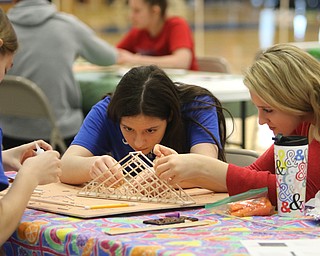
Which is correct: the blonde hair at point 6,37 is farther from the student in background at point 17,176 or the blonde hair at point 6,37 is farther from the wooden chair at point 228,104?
the wooden chair at point 228,104

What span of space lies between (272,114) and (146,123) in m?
0.48

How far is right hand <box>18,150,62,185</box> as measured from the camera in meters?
1.97

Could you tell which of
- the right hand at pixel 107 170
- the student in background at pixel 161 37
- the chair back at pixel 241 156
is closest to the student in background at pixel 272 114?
the right hand at pixel 107 170

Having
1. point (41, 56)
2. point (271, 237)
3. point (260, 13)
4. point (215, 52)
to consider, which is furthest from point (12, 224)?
point (260, 13)

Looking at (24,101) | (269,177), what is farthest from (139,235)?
(24,101)

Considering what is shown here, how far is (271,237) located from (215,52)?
1027 cm

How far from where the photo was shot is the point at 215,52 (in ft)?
39.0

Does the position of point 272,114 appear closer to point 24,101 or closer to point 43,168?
point 43,168

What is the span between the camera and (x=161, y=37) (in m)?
5.65

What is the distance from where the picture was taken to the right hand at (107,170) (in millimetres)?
2199

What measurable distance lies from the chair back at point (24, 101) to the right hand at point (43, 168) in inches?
83.0

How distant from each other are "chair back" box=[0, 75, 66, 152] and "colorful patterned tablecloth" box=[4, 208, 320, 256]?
7.13 ft

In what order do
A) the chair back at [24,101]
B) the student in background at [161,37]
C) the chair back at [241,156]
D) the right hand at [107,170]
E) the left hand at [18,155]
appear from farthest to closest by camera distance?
the student in background at [161,37] → the chair back at [24,101] → the chair back at [241,156] → the left hand at [18,155] → the right hand at [107,170]

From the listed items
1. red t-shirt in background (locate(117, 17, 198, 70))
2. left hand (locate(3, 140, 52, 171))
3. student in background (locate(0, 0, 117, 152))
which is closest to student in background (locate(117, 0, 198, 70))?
red t-shirt in background (locate(117, 17, 198, 70))
